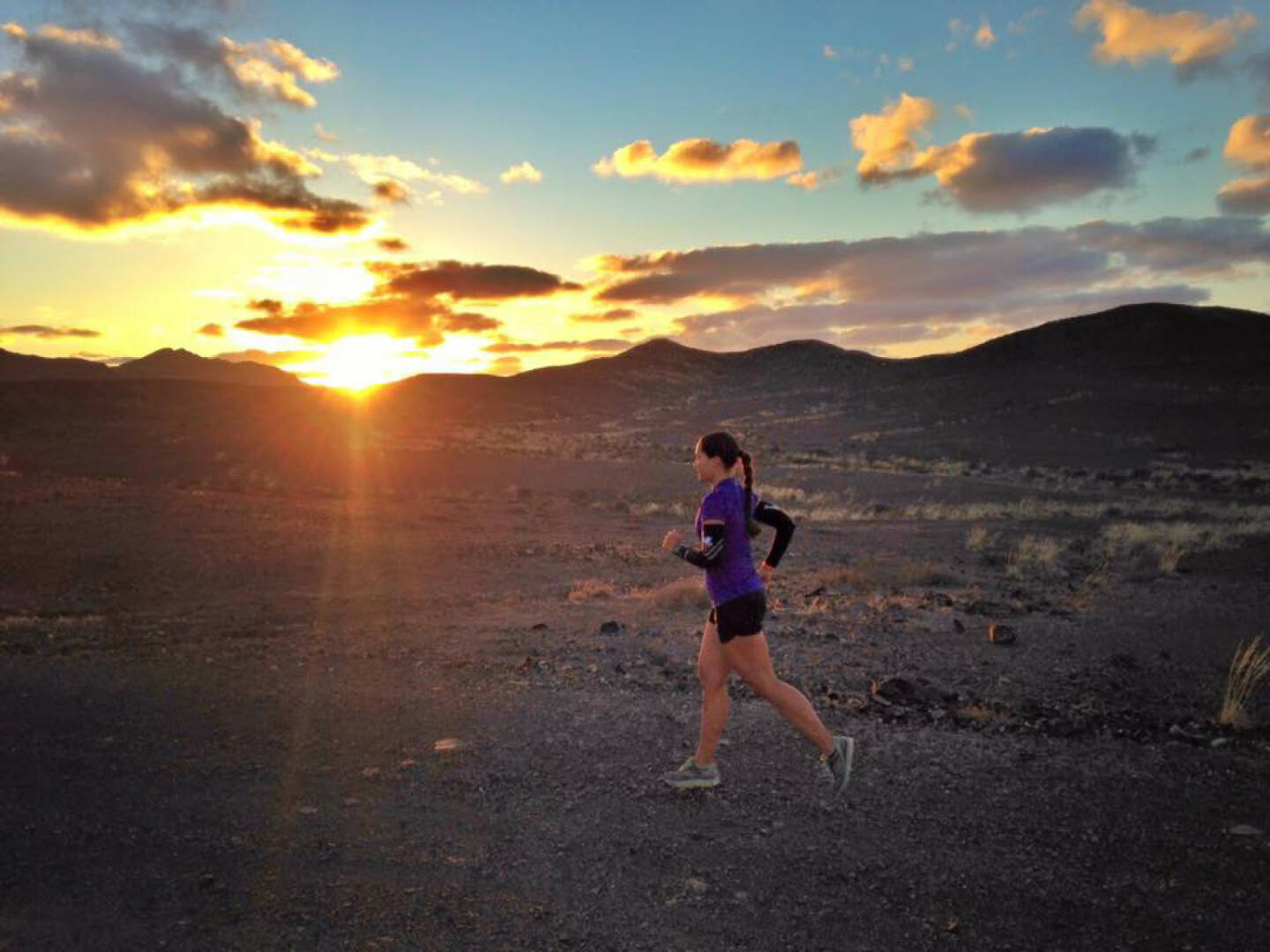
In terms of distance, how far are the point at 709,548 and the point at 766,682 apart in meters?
0.88

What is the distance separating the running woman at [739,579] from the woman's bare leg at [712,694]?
1cm

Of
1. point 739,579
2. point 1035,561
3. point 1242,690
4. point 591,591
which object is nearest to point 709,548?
point 739,579

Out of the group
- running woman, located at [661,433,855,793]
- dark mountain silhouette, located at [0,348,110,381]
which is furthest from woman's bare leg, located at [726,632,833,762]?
dark mountain silhouette, located at [0,348,110,381]

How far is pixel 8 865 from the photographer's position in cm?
434

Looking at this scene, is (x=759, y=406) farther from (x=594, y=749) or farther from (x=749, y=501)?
(x=749, y=501)

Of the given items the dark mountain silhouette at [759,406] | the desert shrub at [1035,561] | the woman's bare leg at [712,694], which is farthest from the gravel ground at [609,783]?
the dark mountain silhouette at [759,406]

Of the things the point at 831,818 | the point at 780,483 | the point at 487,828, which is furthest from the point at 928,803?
the point at 780,483

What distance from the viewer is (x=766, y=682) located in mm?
5043

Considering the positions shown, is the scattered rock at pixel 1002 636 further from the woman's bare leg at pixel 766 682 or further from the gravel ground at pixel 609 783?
the woman's bare leg at pixel 766 682

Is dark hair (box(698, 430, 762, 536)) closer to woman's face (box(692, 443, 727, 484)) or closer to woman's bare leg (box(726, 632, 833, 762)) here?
woman's face (box(692, 443, 727, 484))

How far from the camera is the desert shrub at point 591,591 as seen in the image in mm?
12641

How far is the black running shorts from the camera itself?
4996 mm

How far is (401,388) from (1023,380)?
303 feet

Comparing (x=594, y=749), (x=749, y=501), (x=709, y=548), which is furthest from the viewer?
(x=594, y=749)
